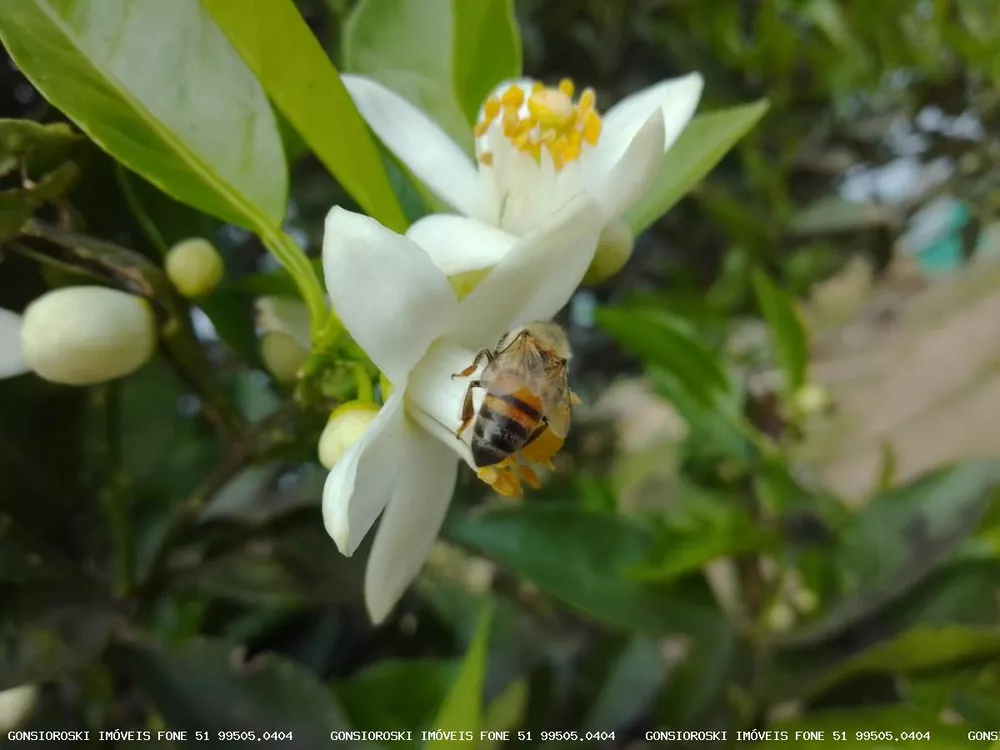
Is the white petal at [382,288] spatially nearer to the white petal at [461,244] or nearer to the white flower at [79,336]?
the white petal at [461,244]

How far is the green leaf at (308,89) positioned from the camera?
0.29 meters

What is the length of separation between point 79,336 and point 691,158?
0.30 m

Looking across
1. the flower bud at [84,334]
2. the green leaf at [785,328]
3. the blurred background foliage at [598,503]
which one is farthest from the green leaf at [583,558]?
the flower bud at [84,334]

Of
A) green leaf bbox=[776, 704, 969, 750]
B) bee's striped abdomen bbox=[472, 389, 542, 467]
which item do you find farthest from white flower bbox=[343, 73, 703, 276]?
green leaf bbox=[776, 704, 969, 750]

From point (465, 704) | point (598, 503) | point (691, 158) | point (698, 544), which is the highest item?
point (691, 158)

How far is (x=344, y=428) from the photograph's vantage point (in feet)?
0.99

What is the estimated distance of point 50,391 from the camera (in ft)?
1.48

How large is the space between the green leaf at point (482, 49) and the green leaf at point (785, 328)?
307mm

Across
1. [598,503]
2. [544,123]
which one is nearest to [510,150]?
[544,123]

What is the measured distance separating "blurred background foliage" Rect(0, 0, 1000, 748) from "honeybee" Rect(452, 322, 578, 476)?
0.24 feet

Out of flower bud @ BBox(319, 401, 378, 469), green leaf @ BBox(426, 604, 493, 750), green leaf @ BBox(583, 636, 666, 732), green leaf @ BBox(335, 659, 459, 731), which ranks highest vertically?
flower bud @ BBox(319, 401, 378, 469)

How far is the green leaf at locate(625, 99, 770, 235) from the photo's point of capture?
0.39 meters

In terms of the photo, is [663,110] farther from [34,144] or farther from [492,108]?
[34,144]

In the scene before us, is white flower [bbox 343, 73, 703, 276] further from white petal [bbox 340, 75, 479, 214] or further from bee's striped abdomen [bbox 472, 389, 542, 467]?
bee's striped abdomen [bbox 472, 389, 542, 467]
